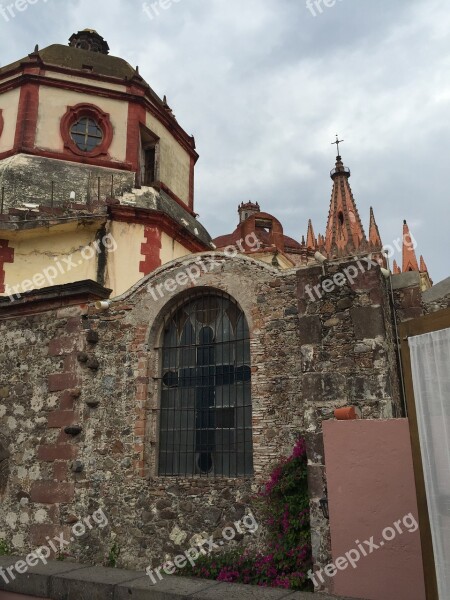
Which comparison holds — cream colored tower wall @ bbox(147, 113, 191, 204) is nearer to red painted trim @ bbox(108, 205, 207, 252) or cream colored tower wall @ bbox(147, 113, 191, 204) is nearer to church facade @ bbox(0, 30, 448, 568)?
red painted trim @ bbox(108, 205, 207, 252)

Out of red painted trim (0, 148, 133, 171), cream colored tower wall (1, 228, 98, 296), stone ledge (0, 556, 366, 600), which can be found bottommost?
stone ledge (0, 556, 366, 600)

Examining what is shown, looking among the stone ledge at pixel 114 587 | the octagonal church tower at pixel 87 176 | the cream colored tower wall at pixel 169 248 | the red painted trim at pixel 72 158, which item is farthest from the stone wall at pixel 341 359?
the red painted trim at pixel 72 158

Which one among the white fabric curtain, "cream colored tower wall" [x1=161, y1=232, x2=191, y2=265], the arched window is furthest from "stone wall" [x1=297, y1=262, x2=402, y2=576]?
"cream colored tower wall" [x1=161, y1=232, x2=191, y2=265]

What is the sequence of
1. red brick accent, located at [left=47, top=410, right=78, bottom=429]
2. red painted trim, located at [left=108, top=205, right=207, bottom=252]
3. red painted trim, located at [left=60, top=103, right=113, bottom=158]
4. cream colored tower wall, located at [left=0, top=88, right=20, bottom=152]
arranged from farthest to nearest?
red painted trim, located at [left=60, top=103, right=113, bottom=158] → cream colored tower wall, located at [left=0, top=88, right=20, bottom=152] → red painted trim, located at [left=108, top=205, right=207, bottom=252] → red brick accent, located at [left=47, top=410, right=78, bottom=429]

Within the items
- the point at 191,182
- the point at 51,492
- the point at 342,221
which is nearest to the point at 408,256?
the point at 342,221

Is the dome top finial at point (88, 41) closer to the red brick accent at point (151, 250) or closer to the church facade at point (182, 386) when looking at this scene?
the red brick accent at point (151, 250)

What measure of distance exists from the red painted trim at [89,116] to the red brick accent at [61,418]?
7819mm

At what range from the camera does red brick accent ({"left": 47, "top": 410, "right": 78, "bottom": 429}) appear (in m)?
7.12

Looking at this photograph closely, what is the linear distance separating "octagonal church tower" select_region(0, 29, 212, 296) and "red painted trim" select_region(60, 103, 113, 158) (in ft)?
0.08

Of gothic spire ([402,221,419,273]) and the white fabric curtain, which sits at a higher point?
gothic spire ([402,221,419,273])

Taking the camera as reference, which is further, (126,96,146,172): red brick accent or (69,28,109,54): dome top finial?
(69,28,109,54): dome top finial

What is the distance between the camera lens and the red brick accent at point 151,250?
11406 millimetres

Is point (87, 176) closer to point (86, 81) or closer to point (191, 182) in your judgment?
point (86, 81)

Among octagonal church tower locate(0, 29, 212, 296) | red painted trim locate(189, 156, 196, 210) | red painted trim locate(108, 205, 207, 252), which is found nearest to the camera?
octagonal church tower locate(0, 29, 212, 296)
